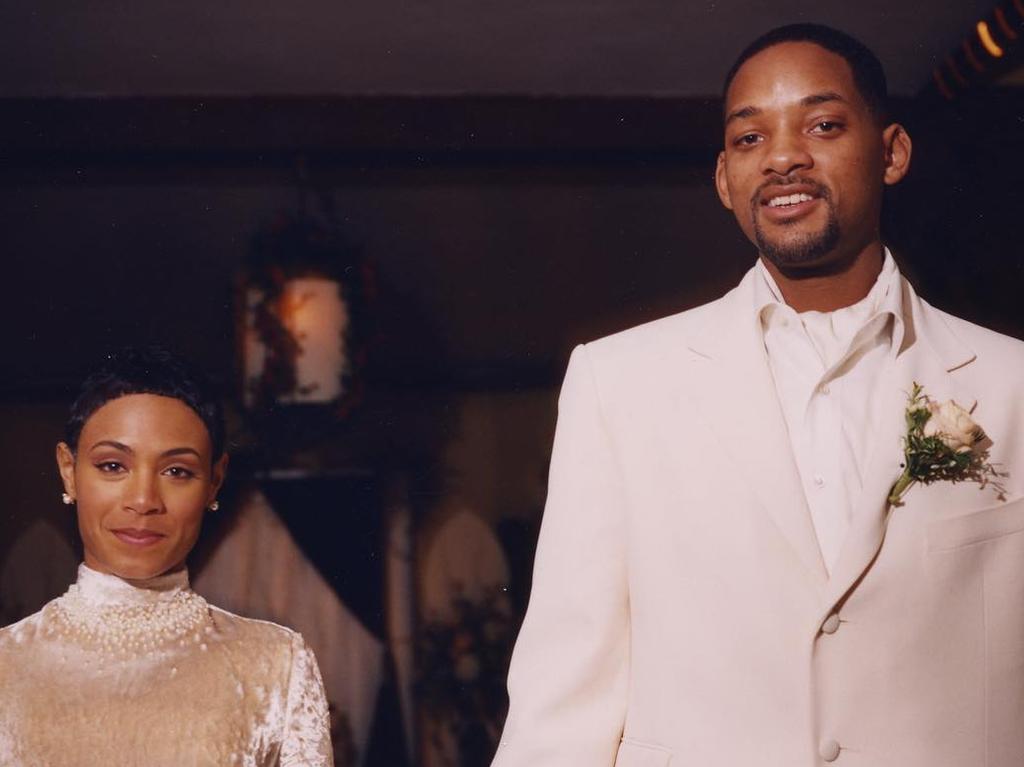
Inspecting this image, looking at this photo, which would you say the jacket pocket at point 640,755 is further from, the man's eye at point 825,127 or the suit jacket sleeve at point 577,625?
the man's eye at point 825,127

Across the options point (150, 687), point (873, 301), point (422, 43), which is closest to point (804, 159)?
point (873, 301)

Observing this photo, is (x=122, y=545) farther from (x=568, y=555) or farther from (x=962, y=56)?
(x=962, y=56)

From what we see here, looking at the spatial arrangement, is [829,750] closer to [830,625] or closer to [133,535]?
[830,625]

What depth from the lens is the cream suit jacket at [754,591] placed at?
1.84m

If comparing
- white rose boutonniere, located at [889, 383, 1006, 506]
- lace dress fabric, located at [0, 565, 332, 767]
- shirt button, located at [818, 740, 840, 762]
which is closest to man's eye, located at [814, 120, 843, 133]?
white rose boutonniere, located at [889, 383, 1006, 506]

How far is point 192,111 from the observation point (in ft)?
10.5

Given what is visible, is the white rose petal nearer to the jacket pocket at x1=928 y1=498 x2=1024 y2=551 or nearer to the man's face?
the jacket pocket at x1=928 y1=498 x2=1024 y2=551

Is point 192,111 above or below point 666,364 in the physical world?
→ above

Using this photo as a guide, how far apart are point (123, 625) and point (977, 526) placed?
1.33 metres

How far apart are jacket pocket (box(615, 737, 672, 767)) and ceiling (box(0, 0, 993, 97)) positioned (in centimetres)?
176

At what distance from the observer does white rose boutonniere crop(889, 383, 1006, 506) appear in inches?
73.2

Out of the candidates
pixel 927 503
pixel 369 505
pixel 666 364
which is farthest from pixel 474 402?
pixel 927 503

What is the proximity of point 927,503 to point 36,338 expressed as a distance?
6.39 feet

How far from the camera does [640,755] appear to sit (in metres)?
1.91
